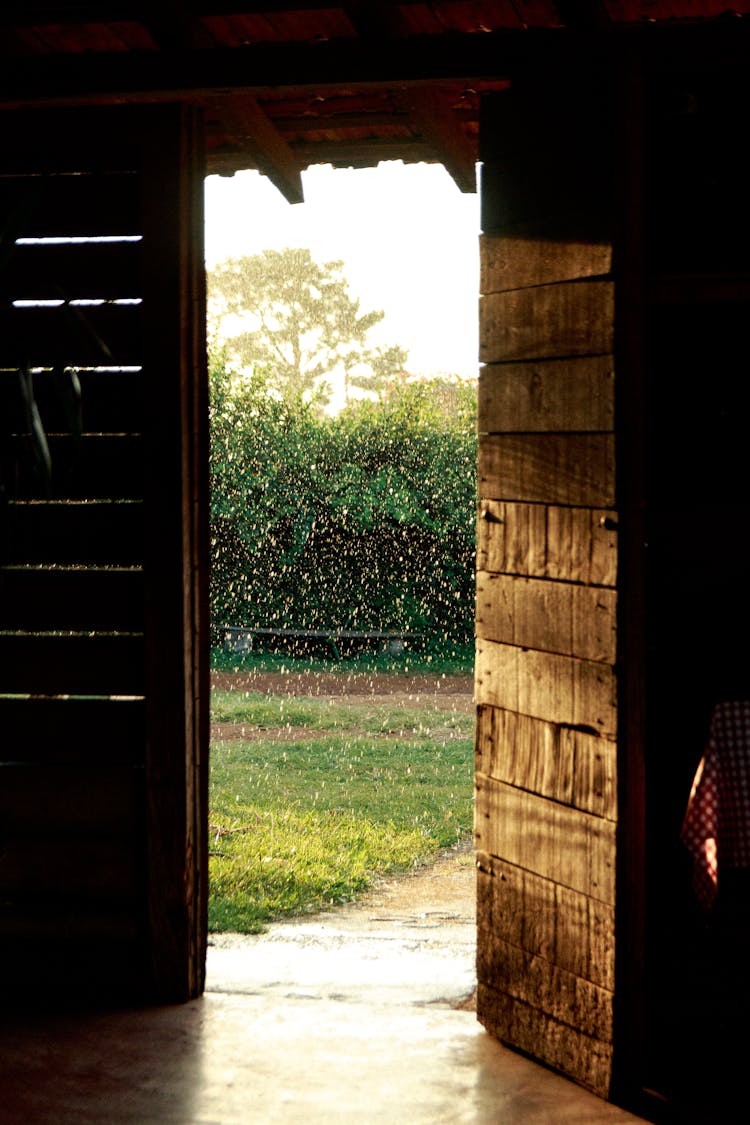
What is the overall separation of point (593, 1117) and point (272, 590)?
8.43 meters

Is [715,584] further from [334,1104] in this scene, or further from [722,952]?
[334,1104]

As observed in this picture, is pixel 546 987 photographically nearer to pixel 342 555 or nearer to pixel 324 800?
pixel 324 800

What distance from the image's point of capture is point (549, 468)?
301 cm

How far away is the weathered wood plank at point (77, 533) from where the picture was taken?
3.45 m

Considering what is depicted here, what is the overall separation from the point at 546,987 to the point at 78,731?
139 cm

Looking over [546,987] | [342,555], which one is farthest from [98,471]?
[342,555]

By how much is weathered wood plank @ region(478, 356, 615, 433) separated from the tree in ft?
45.0

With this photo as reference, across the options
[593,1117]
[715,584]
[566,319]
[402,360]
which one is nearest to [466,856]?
[715,584]

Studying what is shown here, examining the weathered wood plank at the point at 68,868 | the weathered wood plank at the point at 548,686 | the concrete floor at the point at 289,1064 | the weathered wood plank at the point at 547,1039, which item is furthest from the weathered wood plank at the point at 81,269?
the weathered wood plank at the point at 547,1039

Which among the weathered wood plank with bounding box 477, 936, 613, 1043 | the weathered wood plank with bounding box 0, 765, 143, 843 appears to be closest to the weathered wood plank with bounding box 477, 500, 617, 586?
the weathered wood plank with bounding box 477, 936, 613, 1043

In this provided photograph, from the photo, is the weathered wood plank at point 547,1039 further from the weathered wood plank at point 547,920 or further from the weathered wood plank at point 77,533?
the weathered wood plank at point 77,533

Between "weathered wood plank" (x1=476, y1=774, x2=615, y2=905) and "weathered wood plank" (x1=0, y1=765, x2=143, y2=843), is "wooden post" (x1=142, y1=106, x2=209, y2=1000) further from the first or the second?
"weathered wood plank" (x1=476, y1=774, x2=615, y2=905)

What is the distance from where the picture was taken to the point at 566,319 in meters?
2.95

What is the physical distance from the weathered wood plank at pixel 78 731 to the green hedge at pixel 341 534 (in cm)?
755
